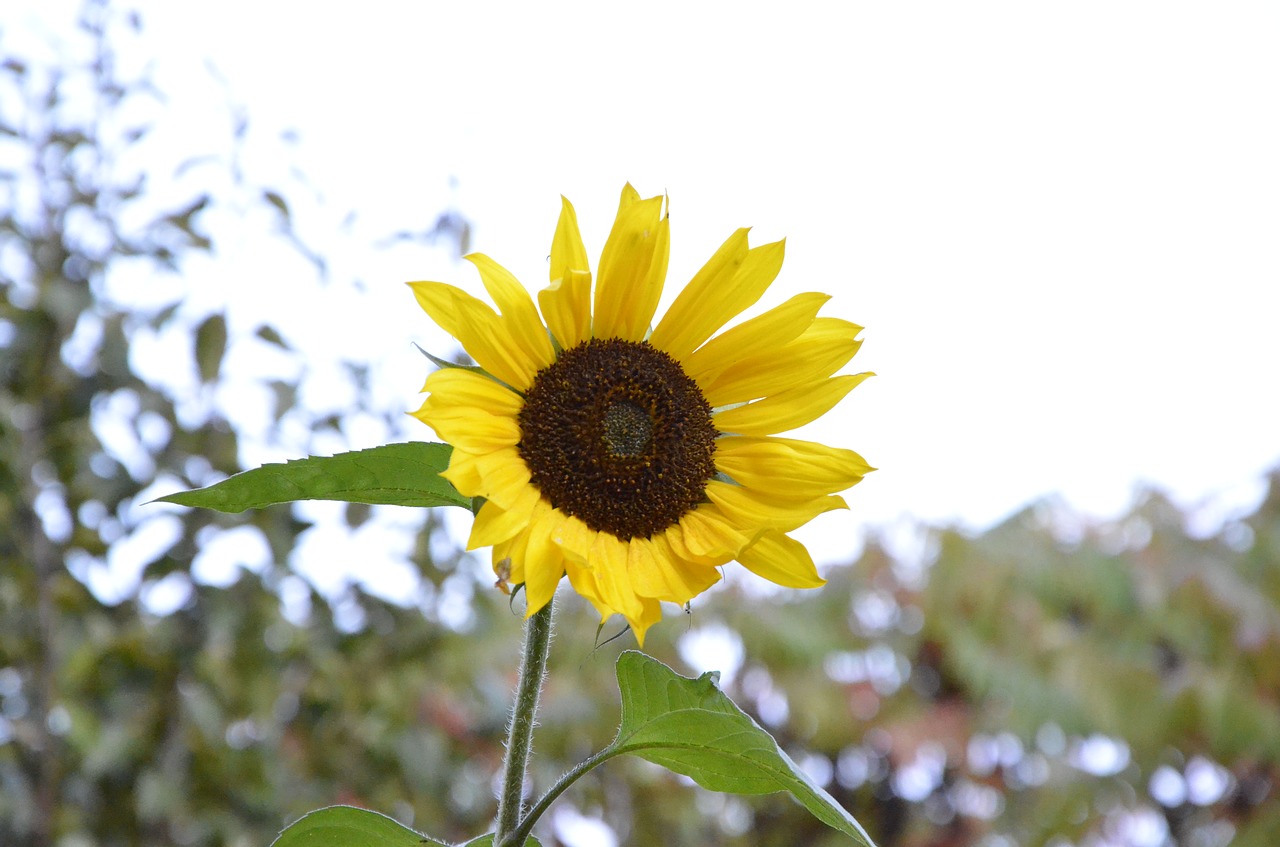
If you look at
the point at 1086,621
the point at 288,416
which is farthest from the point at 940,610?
the point at 288,416

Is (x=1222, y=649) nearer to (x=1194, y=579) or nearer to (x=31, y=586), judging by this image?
(x=1194, y=579)

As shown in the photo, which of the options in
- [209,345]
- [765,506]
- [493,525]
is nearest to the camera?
[493,525]

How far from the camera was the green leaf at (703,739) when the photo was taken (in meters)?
0.54

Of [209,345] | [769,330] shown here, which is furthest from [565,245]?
[209,345]

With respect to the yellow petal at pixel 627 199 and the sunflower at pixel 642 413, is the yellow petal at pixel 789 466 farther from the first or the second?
the yellow petal at pixel 627 199

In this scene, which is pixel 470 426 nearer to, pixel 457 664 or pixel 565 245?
pixel 565 245

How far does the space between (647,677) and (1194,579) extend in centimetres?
272

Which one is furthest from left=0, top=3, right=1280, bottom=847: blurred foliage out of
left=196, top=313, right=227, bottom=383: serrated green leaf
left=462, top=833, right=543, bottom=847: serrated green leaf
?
left=462, top=833, right=543, bottom=847: serrated green leaf

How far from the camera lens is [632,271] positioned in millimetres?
643

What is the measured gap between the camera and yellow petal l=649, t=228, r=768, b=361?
65 cm

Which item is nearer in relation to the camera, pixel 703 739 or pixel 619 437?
→ pixel 703 739

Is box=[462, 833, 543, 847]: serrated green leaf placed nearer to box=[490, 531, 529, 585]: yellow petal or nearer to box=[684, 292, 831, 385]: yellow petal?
box=[490, 531, 529, 585]: yellow petal

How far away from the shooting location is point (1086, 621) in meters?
3.21

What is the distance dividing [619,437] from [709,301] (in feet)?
0.33
